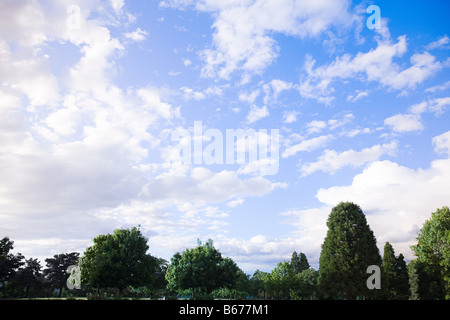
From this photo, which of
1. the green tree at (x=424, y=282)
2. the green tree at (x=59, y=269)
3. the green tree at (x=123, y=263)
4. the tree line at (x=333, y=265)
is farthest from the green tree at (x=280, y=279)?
the green tree at (x=59, y=269)

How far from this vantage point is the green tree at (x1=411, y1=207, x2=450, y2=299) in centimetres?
4903

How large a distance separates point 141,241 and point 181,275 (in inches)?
338

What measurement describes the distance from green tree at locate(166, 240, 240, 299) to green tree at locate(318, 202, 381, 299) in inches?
614

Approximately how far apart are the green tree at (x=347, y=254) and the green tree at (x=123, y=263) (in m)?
27.4

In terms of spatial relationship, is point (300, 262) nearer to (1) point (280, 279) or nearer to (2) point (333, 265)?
(1) point (280, 279)

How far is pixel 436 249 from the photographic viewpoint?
50406 mm

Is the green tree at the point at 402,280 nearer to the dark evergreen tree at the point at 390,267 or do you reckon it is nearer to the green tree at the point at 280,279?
the dark evergreen tree at the point at 390,267

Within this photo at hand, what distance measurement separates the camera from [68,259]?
9144cm

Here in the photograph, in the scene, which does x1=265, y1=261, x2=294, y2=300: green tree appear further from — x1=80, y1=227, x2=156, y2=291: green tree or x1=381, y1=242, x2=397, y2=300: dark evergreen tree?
A: x1=80, y1=227, x2=156, y2=291: green tree

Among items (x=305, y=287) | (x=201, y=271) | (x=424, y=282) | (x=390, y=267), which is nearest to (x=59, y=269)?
(x=201, y=271)

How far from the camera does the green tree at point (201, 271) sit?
4941cm
